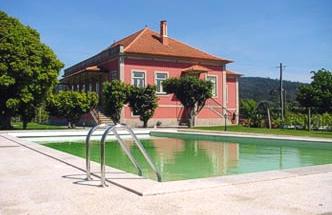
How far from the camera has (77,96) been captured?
2706cm

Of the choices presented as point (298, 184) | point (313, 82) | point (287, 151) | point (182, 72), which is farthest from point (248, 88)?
point (298, 184)

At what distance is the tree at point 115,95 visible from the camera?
2717 cm

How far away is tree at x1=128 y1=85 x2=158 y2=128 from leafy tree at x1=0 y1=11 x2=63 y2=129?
502 cm

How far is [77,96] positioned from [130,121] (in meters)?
5.15

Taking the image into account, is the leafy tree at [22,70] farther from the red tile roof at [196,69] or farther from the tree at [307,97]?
the tree at [307,97]

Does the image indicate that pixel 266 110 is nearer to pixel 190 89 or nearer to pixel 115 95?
pixel 190 89

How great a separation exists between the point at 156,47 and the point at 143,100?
6.56 meters

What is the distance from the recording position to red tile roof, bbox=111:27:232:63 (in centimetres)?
3164

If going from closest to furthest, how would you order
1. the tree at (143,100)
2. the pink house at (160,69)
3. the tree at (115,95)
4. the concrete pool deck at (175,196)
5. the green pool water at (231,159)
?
the concrete pool deck at (175,196) → the green pool water at (231,159) → the tree at (115,95) → the tree at (143,100) → the pink house at (160,69)

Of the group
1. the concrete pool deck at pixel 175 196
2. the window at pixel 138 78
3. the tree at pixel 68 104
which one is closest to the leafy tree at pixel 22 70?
the tree at pixel 68 104

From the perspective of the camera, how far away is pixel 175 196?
18.0 feet

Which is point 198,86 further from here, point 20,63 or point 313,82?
point 313,82

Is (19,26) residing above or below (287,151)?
above

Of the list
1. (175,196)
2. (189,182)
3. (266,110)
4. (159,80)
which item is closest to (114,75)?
(159,80)
